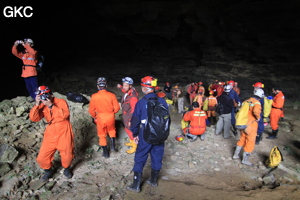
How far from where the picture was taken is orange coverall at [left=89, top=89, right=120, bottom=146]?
4.37 metres

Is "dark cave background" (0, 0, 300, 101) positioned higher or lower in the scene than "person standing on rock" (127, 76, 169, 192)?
higher

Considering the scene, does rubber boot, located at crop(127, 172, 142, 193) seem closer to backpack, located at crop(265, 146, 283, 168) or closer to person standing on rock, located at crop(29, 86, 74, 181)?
person standing on rock, located at crop(29, 86, 74, 181)

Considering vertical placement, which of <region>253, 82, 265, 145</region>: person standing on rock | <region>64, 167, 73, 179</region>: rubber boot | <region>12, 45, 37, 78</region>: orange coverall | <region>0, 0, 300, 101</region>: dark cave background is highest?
<region>0, 0, 300, 101</region>: dark cave background

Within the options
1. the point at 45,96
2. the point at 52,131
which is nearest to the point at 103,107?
the point at 52,131

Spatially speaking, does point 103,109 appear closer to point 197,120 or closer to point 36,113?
point 36,113

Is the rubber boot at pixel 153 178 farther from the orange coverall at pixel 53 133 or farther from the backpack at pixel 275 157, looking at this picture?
the backpack at pixel 275 157

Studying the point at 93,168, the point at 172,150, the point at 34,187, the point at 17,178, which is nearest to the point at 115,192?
the point at 93,168

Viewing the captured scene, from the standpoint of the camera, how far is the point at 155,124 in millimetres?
3234

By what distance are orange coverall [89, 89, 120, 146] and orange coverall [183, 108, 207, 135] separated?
2506 millimetres

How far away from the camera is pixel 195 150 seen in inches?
227

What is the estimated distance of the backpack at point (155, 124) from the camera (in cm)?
323

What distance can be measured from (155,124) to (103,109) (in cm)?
168

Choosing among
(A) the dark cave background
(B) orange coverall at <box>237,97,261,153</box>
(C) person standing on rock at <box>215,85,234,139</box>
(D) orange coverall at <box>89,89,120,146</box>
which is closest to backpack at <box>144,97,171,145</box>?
(D) orange coverall at <box>89,89,120,146</box>

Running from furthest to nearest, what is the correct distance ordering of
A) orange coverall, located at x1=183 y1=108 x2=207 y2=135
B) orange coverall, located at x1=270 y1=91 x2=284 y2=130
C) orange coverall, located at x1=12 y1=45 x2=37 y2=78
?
orange coverall, located at x1=270 y1=91 x2=284 y2=130, orange coverall, located at x1=183 y1=108 x2=207 y2=135, orange coverall, located at x1=12 y1=45 x2=37 y2=78
